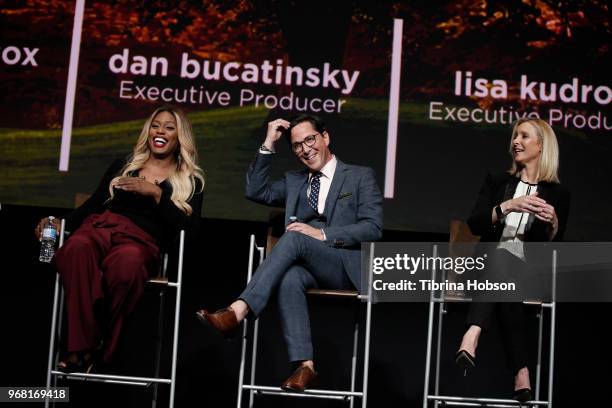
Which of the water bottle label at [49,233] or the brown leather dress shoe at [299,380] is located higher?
the water bottle label at [49,233]

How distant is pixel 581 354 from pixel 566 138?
1.08 metres

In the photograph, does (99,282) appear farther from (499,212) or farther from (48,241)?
(499,212)

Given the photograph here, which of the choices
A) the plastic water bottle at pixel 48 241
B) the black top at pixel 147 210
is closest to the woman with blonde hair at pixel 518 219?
the black top at pixel 147 210

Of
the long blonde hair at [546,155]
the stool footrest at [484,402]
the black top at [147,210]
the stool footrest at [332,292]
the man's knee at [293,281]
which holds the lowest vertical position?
the stool footrest at [484,402]

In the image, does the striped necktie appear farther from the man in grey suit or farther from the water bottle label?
the water bottle label

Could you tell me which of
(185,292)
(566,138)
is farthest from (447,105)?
(185,292)

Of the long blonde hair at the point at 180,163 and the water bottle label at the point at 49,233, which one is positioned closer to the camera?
the water bottle label at the point at 49,233

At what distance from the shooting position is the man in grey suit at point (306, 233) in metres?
3.00

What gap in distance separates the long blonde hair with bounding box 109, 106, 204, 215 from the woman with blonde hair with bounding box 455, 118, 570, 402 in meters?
1.19

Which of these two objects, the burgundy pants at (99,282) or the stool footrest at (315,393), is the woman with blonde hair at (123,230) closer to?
the burgundy pants at (99,282)

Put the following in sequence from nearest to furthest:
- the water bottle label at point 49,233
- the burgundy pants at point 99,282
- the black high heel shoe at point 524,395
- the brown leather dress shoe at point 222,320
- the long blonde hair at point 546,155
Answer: the brown leather dress shoe at point 222,320
the burgundy pants at point 99,282
the black high heel shoe at point 524,395
the water bottle label at point 49,233
the long blonde hair at point 546,155

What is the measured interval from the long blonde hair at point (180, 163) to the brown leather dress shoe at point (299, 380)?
87cm

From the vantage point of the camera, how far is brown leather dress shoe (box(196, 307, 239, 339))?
9.41ft

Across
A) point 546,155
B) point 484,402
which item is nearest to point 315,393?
point 484,402
